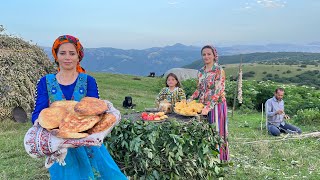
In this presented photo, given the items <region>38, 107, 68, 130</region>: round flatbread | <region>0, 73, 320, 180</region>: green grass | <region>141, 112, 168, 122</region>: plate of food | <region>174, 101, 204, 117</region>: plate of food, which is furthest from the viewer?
<region>0, 73, 320, 180</region>: green grass

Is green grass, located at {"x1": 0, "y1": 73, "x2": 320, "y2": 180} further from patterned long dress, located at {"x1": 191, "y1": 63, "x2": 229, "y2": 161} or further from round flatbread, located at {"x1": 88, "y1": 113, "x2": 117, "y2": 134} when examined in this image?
round flatbread, located at {"x1": 88, "y1": 113, "x2": 117, "y2": 134}

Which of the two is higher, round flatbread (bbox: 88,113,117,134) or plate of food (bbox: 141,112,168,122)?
round flatbread (bbox: 88,113,117,134)

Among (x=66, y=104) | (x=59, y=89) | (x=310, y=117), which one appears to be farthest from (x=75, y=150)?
(x=310, y=117)

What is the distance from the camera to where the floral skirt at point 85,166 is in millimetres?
3139

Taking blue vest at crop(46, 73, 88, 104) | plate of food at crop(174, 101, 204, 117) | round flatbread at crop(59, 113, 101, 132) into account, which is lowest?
plate of food at crop(174, 101, 204, 117)

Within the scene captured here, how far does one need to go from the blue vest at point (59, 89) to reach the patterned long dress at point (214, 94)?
9.00 feet

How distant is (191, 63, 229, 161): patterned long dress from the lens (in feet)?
18.6

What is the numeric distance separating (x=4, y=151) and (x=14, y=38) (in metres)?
5.73

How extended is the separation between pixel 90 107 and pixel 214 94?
3.14 m

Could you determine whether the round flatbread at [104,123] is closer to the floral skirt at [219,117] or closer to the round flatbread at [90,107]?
the round flatbread at [90,107]

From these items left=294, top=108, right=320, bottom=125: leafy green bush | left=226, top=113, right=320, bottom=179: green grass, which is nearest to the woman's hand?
left=226, top=113, right=320, bottom=179: green grass

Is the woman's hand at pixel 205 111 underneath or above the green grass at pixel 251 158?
above

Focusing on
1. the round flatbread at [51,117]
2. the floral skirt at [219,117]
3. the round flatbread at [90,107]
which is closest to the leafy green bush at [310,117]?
the floral skirt at [219,117]

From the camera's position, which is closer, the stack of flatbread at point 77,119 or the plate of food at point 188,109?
the stack of flatbread at point 77,119
